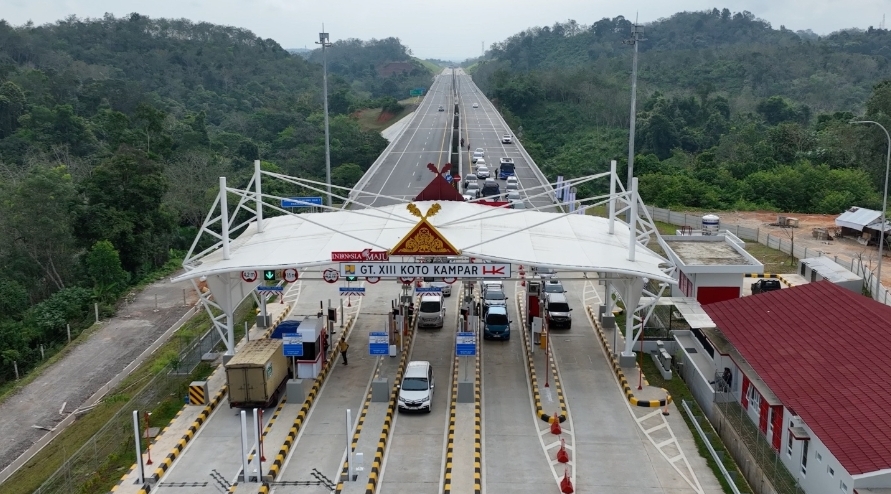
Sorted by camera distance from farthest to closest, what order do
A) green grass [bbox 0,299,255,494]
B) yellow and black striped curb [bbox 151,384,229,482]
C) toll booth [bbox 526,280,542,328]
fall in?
toll booth [bbox 526,280,542,328] → green grass [bbox 0,299,255,494] → yellow and black striped curb [bbox 151,384,229,482]

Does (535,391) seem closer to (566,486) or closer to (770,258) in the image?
(566,486)

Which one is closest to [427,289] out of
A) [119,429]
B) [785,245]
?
[119,429]

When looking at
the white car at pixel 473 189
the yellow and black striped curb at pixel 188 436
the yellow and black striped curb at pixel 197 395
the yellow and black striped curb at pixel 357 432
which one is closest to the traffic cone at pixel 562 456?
the yellow and black striped curb at pixel 357 432

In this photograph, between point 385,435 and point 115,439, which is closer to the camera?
point 385,435

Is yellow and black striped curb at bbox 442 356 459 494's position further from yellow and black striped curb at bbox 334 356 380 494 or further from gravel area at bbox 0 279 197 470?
gravel area at bbox 0 279 197 470

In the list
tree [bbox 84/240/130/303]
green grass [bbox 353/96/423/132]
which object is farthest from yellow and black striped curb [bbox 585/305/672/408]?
green grass [bbox 353/96/423/132]

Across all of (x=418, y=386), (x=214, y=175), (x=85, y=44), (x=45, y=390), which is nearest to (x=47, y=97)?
(x=214, y=175)
